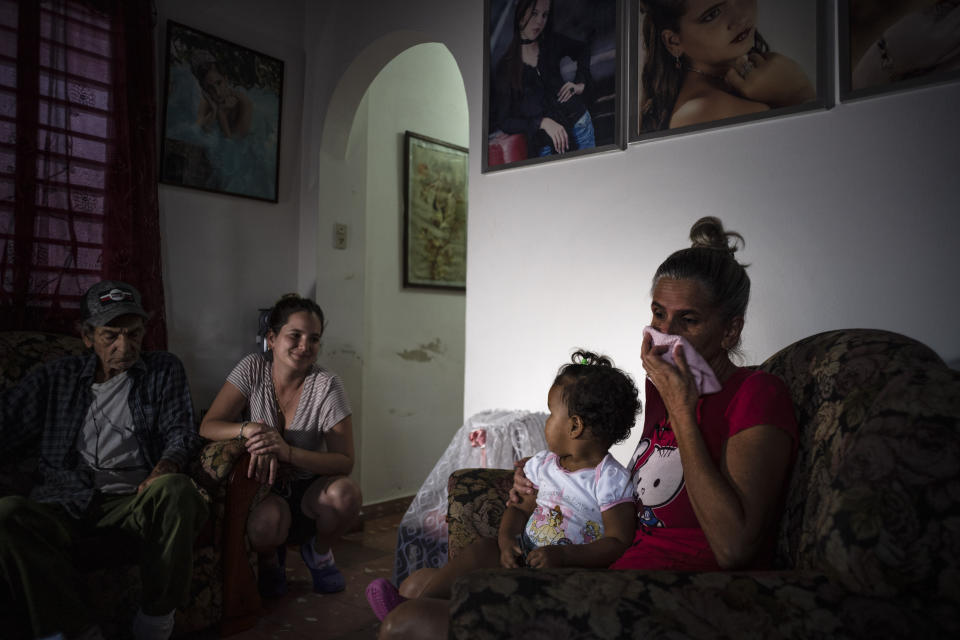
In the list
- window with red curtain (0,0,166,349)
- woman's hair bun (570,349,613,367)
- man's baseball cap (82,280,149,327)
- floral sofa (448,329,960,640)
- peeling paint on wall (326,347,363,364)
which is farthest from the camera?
peeling paint on wall (326,347,363,364)

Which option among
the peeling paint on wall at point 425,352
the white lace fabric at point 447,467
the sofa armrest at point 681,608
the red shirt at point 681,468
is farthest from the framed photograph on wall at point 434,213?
the sofa armrest at point 681,608

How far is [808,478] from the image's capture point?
46.8 inches

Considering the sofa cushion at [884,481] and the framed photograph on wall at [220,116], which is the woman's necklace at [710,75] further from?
the framed photograph on wall at [220,116]

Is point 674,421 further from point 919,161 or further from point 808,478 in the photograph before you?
point 919,161

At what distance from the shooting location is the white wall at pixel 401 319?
3836mm

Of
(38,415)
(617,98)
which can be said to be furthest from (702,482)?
(38,415)

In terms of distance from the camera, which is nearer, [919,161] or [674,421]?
[674,421]

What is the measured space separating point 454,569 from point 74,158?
2.40 metres

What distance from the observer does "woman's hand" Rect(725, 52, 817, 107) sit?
2.01 m

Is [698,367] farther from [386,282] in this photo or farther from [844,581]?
[386,282]

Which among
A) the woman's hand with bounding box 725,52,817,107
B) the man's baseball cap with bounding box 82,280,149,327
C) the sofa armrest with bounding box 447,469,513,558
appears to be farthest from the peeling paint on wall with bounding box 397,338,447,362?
the woman's hand with bounding box 725,52,817,107

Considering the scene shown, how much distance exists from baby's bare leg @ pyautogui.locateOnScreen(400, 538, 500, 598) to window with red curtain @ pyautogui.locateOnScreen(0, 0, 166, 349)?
6.26 ft

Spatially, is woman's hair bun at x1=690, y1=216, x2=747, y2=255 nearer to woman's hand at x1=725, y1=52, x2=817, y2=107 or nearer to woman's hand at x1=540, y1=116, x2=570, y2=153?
woman's hand at x1=725, y1=52, x2=817, y2=107

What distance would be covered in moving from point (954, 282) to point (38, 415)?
2833 mm
